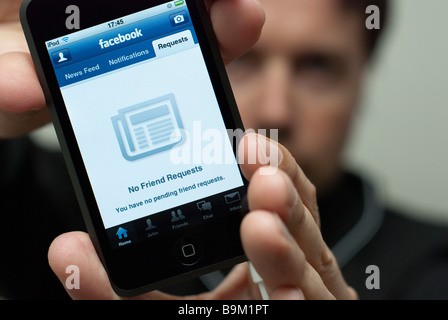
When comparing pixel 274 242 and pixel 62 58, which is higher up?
pixel 62 58

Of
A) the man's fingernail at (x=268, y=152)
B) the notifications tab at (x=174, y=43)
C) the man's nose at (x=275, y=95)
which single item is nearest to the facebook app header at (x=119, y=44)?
the notifications tab at (x=174, y=43)

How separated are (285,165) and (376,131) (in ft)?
3.23

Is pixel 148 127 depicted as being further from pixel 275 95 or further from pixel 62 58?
pixel 275 95

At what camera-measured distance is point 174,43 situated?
0.46m

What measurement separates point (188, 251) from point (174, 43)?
0.21 m

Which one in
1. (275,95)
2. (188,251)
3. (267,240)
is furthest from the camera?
(275,95)

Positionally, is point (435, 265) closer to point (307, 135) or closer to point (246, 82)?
point (307, 135)

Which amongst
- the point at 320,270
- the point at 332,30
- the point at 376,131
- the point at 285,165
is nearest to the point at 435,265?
the point at 376,131

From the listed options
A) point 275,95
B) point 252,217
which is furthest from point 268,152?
point 275,95

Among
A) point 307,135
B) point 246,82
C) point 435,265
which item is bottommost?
point 435,265

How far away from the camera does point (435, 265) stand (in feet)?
3.47

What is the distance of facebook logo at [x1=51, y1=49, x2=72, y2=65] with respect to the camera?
461mm

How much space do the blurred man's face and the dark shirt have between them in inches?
5.8

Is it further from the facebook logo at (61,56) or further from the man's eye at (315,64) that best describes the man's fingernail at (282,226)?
the man's eye at (315,64)
